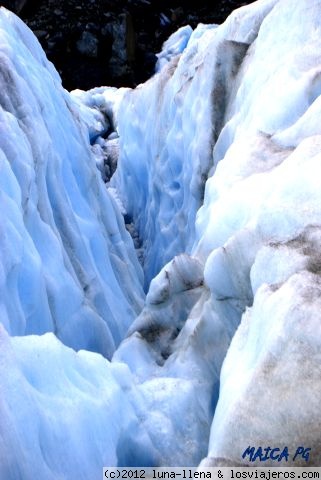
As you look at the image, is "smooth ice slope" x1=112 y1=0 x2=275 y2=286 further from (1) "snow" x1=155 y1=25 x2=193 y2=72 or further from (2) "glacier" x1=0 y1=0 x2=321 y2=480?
(1) "snow" x1=155 y1=25 x2=193 y2=72

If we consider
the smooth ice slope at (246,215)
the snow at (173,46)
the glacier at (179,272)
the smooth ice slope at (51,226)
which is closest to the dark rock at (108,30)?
the snow at (173,46)

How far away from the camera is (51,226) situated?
5211mm

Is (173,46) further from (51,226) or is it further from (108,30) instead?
(51,226)

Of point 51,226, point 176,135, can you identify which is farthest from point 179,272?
point 176,135

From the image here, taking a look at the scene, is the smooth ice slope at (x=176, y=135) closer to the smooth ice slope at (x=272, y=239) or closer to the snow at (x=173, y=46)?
the smooth ice slope at (x=272, y=239)

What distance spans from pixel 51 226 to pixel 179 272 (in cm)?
147

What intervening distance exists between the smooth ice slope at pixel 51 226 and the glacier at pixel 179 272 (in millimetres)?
19

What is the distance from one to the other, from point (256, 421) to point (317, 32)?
160 inches

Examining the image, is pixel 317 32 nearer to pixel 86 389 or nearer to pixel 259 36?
pixel 259 36

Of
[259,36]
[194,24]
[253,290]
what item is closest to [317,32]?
[259,36]

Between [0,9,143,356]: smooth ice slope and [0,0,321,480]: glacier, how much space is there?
0.02 metres

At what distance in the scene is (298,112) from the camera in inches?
185

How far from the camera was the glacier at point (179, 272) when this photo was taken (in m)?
2.48

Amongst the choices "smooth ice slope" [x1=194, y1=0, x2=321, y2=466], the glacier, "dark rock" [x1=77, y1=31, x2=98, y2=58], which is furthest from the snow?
"smooth ice slope" [x1=194, y1=0, x2=321, y2=466]
